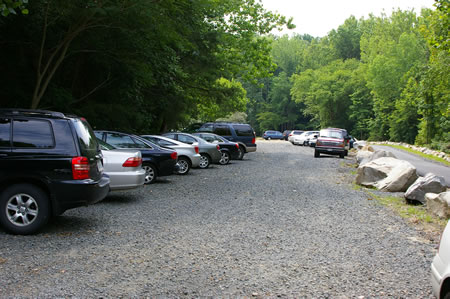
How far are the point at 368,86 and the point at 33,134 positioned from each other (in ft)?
216

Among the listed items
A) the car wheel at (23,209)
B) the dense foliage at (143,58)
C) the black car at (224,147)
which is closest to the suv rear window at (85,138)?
the car wheel at (23,209)

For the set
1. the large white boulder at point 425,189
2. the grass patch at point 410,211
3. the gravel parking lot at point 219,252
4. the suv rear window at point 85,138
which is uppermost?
the suv rear window at point 85,138

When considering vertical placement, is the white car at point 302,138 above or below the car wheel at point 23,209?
below

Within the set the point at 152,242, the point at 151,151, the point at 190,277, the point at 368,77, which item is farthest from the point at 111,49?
the point at 368,77

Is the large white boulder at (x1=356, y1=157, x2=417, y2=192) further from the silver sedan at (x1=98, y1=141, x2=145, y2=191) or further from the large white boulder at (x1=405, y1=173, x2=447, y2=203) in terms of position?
the silver sedan at (x1=98, y1=141, x2=145, y2=191)

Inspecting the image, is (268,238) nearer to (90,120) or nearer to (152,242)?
(152,242)

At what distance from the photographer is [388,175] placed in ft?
48.3

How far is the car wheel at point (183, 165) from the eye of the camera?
17.3m

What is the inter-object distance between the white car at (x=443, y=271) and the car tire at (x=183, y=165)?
543 inches

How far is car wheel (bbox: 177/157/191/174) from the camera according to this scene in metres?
17.3

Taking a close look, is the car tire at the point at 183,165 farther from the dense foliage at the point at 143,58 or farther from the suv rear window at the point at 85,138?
the suv rear window at the point at 85,138

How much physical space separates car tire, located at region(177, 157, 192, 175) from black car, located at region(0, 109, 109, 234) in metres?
9.80

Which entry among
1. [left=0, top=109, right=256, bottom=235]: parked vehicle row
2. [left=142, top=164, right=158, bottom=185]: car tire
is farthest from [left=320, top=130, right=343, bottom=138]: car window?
[left=0, top=109, right=256, bottom=235]: parked vehicle row

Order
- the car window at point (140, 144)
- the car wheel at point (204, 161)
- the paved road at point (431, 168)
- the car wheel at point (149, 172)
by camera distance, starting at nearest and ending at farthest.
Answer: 1. the car window at point (140, 144)
2. the car wheel at point (149, 172)
3. the paved road at point (431, 168)
4. the car wheel at point (204, 161)
